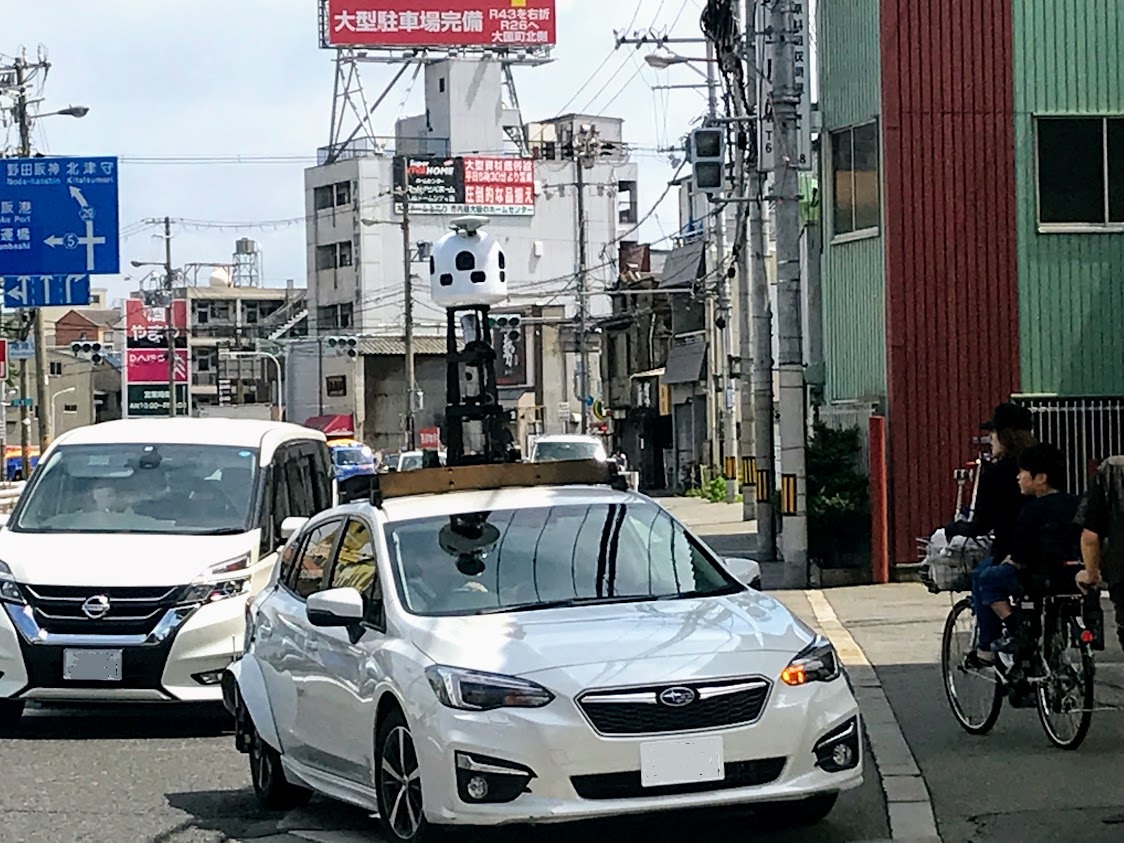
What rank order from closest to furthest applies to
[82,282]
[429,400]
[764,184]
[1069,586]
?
[1069,586], [764,184], [82,282], [429,400]

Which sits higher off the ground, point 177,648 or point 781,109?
point 781,109

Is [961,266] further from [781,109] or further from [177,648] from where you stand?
[177,648]

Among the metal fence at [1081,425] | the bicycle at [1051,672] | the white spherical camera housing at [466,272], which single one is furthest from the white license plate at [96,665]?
the metal fence at [1081,425]

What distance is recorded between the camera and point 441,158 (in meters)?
88.1

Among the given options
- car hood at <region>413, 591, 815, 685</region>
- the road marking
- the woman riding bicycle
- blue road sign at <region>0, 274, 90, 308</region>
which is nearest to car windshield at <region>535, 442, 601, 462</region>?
blue road sign at <region>0, 274, 90, 308</region>

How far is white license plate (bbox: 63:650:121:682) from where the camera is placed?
11.6 m

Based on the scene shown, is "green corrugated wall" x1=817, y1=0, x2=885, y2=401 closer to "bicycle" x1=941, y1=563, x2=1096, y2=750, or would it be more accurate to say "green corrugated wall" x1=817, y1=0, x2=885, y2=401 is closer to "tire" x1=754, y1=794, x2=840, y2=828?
"bicycle" x1=941, y1=563, x2=1096, y2=750

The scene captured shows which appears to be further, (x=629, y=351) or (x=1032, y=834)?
(x=629, y=351)

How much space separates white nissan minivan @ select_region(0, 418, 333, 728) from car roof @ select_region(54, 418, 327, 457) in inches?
0.6

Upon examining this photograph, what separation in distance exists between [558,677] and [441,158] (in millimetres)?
82148

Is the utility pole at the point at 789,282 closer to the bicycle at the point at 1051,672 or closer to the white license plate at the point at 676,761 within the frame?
the bicycle at the point at 1051,672

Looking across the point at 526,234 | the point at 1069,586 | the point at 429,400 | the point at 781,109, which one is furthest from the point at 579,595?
the point at 526,234

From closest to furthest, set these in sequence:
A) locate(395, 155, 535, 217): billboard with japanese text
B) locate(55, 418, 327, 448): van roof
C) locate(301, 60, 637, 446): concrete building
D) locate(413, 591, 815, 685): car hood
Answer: locate(413, 591, 815, 685): car hood < locate(55, 418, 327, 448): van roof < locate(301, 60, 637, 446): concrete building < locate(395, 155, 535, 217): billboard with japanese text

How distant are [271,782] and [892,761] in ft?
10.7
